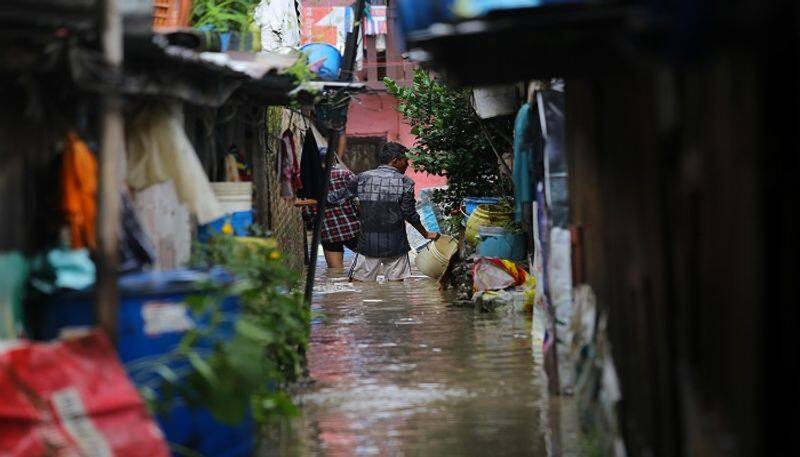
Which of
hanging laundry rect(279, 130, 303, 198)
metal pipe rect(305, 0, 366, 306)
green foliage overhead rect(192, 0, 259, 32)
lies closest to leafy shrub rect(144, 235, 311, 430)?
green foliage overhead rect(192, 0, 259, 32)

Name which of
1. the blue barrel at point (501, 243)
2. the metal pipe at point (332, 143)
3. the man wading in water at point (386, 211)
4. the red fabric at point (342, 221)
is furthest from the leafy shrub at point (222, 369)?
the red fabric at point (342, 221)

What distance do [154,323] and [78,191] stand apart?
0.89 meters

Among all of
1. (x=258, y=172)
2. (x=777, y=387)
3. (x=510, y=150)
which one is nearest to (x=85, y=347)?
(x=777, y=387)

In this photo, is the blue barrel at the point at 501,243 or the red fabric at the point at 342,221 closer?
the blue barrel at the point at 501,243

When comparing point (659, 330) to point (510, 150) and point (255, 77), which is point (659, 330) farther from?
point (510, 150)

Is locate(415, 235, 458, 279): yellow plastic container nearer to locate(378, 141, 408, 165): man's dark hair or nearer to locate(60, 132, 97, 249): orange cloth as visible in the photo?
locate(378, 141, 408, 165): man's dark hair

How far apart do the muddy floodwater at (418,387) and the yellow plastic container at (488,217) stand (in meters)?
1.15

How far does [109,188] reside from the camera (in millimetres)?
5852

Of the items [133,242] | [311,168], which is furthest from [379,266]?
[133,242]

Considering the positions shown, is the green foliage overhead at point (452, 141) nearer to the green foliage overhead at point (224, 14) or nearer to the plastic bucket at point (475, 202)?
the plastic bucket at point (475, 202)

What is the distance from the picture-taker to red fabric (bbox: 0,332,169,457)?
5.39 metres

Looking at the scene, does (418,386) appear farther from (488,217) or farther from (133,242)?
(488,217)

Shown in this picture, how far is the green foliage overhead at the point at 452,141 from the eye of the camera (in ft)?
57.6

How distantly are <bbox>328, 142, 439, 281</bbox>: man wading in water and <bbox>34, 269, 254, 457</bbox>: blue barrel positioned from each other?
1193 cm
